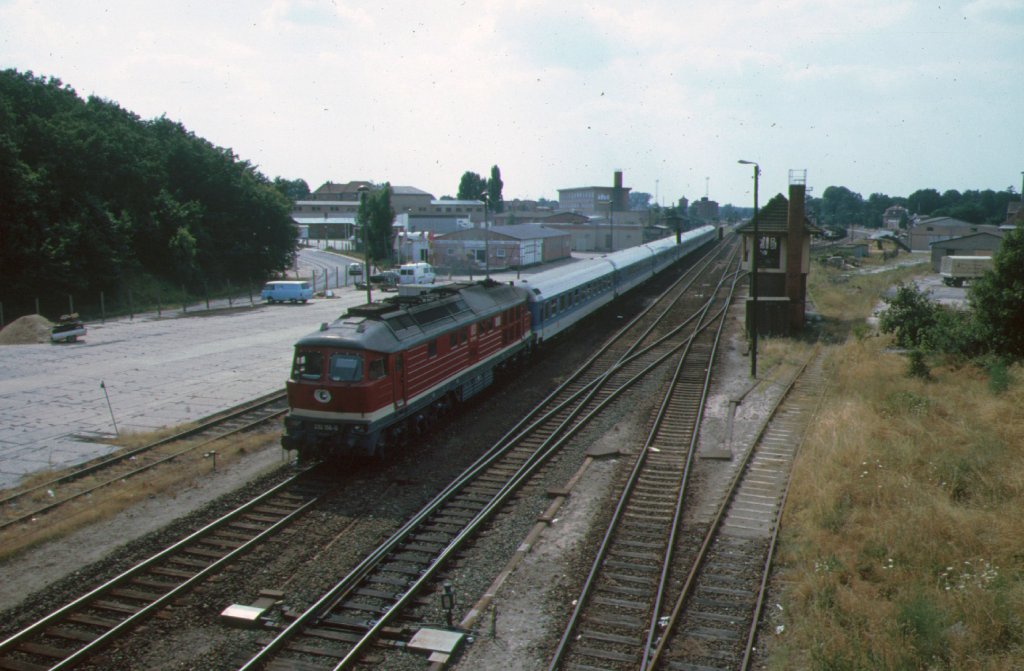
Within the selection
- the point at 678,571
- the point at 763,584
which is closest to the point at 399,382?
the point at 678,571

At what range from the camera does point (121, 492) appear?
15.9 m

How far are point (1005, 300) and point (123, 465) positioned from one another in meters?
25.8

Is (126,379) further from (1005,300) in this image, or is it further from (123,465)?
(1005,300)

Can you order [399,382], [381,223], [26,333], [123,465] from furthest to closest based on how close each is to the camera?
[381,223], [26,333], [123,465], [399,382]

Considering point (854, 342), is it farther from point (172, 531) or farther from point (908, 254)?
point (908, 254)

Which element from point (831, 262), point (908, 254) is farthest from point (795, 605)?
point (908, 254)

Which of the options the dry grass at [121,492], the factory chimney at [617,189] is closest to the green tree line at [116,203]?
the dry grass at [121,492]

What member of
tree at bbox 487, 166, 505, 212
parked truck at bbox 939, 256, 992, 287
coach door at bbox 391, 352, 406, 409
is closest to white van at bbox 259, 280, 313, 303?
coach door at bbox 391, 352, 406, 409

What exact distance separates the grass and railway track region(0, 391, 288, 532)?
13738 mm

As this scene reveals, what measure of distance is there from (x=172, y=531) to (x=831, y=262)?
7689 cm

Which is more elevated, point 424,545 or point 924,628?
point 924,628

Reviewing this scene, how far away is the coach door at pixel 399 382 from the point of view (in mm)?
17422

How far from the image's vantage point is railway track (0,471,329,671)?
1015cm

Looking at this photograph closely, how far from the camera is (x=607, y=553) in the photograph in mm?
13273
